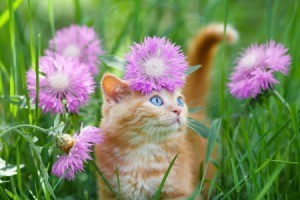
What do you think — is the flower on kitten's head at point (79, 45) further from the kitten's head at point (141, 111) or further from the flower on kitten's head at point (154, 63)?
the flower on kitten's head at point (154, 63)

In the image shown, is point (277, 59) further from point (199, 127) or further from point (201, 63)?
point (201, 63)

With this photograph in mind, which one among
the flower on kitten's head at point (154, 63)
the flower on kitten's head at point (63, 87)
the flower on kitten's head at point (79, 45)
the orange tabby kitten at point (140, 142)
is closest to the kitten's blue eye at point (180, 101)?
the orange tabby kitten at point (140, 142)

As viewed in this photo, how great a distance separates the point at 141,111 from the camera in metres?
1.39

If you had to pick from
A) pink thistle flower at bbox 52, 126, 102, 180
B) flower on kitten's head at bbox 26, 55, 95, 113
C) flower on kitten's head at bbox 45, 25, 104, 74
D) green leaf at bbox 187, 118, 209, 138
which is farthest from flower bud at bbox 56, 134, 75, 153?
flower on kitten's head at bbox 45, 25, 104, 74

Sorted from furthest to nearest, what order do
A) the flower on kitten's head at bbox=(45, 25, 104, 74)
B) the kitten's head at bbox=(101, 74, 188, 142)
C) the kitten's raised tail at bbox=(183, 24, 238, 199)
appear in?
the kitten's raised tail at bbox=(183, 24, 238, 199) < the flower on kitten's head at bbox=(45, 25, 104, 74) < the kitten's head at bbox=(101, 74, 188, 142)

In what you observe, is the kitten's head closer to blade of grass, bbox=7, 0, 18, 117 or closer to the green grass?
the green grass

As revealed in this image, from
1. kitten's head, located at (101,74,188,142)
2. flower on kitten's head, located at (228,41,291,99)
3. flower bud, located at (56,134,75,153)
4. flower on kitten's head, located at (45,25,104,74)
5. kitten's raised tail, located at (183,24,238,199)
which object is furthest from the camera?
kitten's raised tail, located at (183,24,238,199)

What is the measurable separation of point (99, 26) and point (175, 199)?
98cm

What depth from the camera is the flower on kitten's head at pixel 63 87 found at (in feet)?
4.55

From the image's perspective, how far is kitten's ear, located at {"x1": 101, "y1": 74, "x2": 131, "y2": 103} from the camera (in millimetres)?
1419

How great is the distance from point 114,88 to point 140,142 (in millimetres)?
155

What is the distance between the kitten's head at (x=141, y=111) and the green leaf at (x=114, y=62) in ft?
0.11

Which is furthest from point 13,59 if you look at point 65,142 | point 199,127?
point 199,127

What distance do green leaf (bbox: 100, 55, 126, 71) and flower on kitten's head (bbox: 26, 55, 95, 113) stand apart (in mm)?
71
